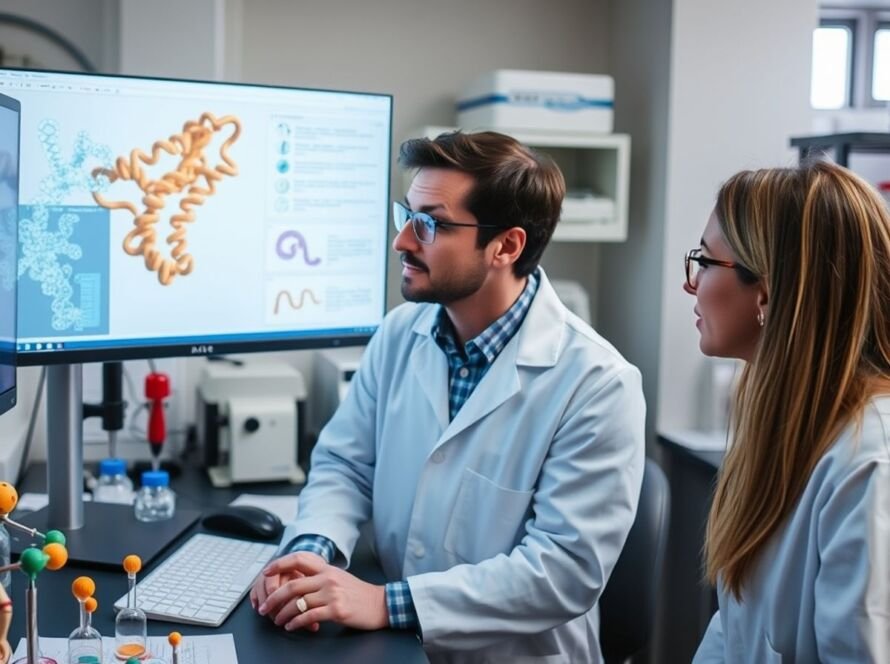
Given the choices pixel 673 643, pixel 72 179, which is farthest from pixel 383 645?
pixel 673 643

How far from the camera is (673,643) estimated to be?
243 centimetres

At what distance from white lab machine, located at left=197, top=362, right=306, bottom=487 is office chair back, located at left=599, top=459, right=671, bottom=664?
0.75m

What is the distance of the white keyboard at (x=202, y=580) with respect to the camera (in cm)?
116

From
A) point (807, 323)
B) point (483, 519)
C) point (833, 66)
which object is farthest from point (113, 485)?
point (833, 66)

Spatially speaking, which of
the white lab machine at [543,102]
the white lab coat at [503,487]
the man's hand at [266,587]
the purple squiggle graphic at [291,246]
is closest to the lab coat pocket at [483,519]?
the white lab coat at [503,487]

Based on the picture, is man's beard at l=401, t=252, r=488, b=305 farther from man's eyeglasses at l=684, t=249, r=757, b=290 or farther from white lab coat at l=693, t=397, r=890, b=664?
white lab coat at l=693, t=397, r=890, b=664

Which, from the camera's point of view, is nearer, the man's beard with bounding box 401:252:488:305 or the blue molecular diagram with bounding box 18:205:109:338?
the blue molecular diagram with bounding box 18:205:109:338

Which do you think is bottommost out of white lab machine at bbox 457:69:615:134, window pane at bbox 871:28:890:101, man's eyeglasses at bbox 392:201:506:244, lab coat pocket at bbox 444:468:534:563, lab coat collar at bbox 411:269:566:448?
lab coat pocket at bbox 444:468:534:563

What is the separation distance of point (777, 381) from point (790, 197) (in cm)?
21

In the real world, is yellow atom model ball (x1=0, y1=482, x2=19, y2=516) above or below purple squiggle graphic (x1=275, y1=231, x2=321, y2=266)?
below

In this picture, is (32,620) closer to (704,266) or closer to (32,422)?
(704,266)

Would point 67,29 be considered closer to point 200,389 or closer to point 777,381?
point 200,389

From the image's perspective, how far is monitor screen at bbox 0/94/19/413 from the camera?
1.12 meters

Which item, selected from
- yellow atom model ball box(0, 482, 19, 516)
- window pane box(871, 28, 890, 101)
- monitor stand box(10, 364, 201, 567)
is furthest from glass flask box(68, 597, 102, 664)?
window pane box(871, 28, 890, 101)
